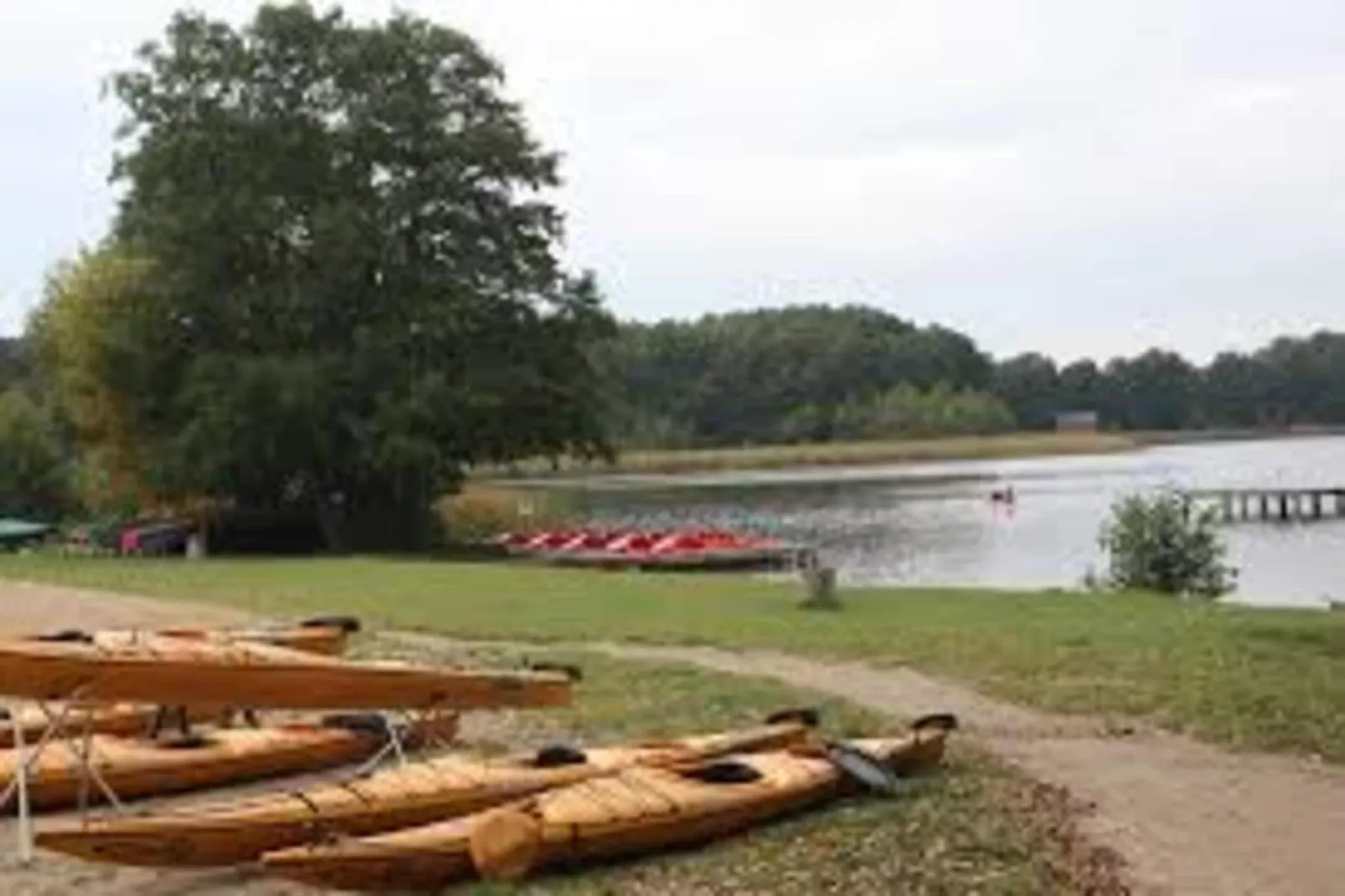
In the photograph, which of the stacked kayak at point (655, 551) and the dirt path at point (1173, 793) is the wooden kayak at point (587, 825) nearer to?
the dirt path at point (1173, 793)

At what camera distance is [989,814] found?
15.0m

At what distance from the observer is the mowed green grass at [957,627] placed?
2009 centimetres

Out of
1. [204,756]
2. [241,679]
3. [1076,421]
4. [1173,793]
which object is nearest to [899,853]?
[1173,793]

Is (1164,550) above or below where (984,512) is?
above

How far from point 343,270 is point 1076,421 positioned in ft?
439

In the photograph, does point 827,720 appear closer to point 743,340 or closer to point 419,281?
point 419,281

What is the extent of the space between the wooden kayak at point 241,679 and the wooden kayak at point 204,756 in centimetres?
78

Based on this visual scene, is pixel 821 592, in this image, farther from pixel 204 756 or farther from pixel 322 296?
pixel 322 296

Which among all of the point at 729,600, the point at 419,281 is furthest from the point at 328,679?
the point at 419,281

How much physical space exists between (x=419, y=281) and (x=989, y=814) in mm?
39912

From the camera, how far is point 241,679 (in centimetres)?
1476

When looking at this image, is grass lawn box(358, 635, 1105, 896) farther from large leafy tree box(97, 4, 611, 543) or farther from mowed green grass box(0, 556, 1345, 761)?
large leafy tree box(97, 4, 611, 543)

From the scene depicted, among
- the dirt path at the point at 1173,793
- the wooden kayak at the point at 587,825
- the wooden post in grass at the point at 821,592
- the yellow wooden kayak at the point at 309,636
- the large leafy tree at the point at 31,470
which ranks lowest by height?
the dirt path at the point at 1173,793

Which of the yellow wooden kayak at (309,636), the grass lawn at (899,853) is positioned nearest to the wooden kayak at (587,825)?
the grass lawn at (899,853)
